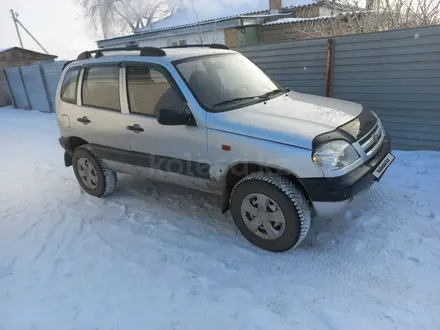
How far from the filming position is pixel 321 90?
224 inches

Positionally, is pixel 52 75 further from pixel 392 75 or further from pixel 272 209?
pixel 272 209

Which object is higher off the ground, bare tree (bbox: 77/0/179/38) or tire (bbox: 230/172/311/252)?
bare tree (bbox: 77/0/179/38)

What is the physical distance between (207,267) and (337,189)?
1291 mm

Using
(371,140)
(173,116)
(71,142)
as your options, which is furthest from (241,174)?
(71,142)

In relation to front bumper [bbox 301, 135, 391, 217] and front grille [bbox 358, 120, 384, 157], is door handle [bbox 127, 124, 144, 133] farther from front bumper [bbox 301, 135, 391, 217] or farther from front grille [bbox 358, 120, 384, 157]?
front grille [bbox 358, 120, 384, 157]

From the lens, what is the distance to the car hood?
268cm

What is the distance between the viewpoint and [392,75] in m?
4.90

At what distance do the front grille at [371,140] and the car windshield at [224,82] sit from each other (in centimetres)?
107

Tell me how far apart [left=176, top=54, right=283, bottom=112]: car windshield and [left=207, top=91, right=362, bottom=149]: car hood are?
0.53 feet

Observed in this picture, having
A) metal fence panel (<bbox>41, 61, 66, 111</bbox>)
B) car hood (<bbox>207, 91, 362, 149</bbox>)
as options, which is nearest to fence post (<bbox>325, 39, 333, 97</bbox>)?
car hood (<bbox>207, 91, 362, 149</bbox>)

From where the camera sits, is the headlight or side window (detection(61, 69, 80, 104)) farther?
side window (detection(61, 69, 80, 104))

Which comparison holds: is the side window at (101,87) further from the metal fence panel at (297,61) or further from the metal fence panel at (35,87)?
the metal fence panel at (35,87)

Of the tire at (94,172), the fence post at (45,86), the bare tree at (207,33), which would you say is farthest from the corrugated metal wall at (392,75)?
the bare tree at (207,33)

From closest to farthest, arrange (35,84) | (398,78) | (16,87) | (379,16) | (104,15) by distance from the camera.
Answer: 1. (398,78)
2. (379,16)
3. (35,84)
4. (16,87)
5. (104,15)
